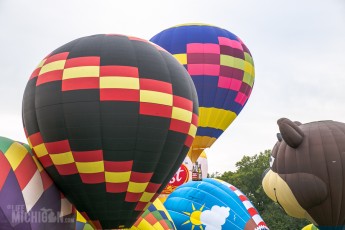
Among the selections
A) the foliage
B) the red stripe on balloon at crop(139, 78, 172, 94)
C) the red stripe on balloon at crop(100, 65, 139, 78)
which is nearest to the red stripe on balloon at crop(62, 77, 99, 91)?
the red stripe on balloon at crop(100, 65, 139, 78)

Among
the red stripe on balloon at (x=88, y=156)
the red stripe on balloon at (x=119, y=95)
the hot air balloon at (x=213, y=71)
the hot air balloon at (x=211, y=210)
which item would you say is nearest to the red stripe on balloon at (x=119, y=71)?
the red stripe on balloon at (x=119, y=95)

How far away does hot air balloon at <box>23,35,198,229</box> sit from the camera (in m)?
7.51

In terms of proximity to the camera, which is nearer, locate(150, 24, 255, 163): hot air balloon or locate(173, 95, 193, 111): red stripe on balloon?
locate(173, 95, 193, 111): red stripe on balloon

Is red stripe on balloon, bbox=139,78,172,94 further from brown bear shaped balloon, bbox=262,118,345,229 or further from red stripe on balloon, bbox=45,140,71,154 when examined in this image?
brown bear shaped balloon, bbox=262,118,345,229

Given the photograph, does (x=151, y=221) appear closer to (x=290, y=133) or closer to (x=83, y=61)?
(x=290, y=133)

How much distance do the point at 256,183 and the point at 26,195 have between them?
2242cm

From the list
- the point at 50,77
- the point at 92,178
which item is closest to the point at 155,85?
the point at 50,77

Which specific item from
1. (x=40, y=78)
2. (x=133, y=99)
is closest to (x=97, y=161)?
(x=133, y=99)

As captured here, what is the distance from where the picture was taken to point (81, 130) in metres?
7.48

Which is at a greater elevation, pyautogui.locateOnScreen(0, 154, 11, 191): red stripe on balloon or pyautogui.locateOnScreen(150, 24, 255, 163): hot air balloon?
pyautogui.locateOnScreen(150, 24, 255, 163): hot air balloon

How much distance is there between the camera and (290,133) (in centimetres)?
957

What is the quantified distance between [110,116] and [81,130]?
47 centimetres

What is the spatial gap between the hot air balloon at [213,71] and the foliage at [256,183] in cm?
1093

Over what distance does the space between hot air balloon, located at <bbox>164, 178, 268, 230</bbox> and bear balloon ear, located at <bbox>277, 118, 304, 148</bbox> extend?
9.41 feet
